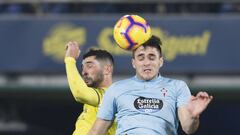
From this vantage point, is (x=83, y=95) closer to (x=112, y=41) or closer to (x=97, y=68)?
(x=97, y=68)

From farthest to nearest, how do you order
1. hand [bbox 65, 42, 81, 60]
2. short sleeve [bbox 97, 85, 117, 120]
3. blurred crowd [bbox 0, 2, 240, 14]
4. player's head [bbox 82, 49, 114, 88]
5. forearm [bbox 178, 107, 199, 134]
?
blurred crowd [bbox 0, 2, 240, 14] → player's head [bbox 82, 49, 114, 88] → hand [bbox 65, 42, 81, 60] → short sleeve [bbox 97, 85, 117, 120] → forearm [bbox 178, 107, 199, 134]

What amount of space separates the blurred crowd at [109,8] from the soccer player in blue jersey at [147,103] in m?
7.61

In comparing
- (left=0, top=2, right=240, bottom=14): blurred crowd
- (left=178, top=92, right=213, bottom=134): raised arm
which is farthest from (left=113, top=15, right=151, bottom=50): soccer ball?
(left=0, top=2, right=240, bottom=14): blurred crowd

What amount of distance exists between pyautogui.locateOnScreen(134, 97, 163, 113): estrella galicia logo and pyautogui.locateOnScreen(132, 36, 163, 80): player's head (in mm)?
185

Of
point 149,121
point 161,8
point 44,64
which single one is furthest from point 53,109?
point 149,121

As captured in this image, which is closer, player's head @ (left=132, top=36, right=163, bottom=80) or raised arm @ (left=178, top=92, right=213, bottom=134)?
raised arm @ (left=178, top=92, right=213, bottom=134)

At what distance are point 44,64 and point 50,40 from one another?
438 mm

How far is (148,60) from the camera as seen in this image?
19.6ft

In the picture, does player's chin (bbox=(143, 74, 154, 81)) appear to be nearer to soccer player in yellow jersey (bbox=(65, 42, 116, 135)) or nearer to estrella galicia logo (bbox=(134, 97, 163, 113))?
estrella galicia logo (bbox=(134, 97, 163, 113))

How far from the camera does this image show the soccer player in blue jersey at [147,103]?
19.2 feet

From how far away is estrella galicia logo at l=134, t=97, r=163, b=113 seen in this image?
591 centimetres

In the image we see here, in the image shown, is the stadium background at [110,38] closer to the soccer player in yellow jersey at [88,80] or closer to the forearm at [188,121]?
the soccer player in yellow jersey at [88,80]

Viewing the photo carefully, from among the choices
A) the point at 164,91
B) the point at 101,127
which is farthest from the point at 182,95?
the point at 101,127

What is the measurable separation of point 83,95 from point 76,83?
131 millimetres
